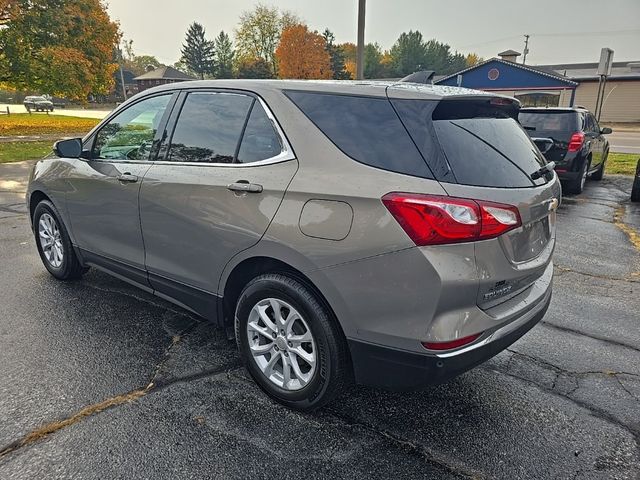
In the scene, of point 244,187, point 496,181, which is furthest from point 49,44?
point 496,181

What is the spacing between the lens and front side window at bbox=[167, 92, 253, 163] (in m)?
2.75

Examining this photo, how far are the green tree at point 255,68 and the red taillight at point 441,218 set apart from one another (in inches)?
2499

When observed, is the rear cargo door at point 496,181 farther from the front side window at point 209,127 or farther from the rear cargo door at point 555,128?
the rear cargo door at point 555,128

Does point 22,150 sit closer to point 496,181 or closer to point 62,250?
point 62,250

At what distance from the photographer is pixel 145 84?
242ft

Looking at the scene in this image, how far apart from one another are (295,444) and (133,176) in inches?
84.4

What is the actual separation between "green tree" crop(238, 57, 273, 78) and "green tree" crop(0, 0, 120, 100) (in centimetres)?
4490

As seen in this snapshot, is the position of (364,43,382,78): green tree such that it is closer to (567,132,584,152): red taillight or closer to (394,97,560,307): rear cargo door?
(567,132,584,152): red taillight

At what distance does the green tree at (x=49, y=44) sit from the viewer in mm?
16625

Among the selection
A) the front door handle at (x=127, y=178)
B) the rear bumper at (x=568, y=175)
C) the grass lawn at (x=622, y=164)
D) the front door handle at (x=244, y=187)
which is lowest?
the grass lawn at (x=622, y=164)

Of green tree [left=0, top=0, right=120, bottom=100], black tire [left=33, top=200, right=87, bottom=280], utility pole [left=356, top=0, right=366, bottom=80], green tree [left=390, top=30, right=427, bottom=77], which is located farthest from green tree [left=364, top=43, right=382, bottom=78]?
black tire [left=33, top=200, right=87, bottom=280]

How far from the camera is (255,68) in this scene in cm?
6209

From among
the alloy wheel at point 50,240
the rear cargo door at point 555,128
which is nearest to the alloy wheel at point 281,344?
the alloy wheel at point 50,240

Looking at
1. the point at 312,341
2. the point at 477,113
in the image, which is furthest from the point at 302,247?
the point at 477,113
